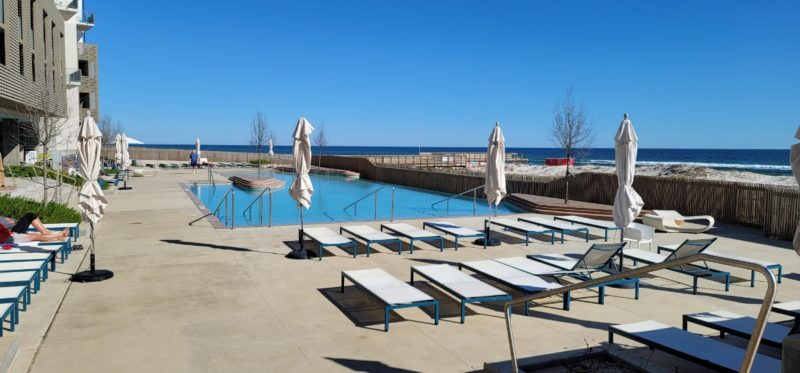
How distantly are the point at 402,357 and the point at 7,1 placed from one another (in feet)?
61.7

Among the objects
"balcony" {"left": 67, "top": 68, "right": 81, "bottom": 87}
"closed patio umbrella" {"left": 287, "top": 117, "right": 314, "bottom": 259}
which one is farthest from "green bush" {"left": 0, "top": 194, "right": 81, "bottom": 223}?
"balcony" {"left": 67, "top": 68, "right": 81, "bottom": 87}

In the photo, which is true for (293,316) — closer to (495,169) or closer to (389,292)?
(389,292)

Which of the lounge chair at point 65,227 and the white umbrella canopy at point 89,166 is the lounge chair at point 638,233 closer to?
the white umbrella canopy at point 89,166

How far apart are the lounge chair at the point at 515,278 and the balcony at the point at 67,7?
3378 cm

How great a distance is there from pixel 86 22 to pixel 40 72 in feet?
55.5

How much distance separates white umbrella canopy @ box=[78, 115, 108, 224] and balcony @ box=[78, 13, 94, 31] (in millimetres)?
33817

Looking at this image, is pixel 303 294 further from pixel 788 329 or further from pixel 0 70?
pixel 0 70

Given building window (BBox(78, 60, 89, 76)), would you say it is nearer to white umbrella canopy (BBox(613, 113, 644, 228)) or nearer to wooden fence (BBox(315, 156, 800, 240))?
wooden fence (BBox(315, 156, 800, 240))

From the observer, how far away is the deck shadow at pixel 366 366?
4.97 metres

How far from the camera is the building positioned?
1747 centimetres

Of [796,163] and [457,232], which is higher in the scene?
[796,163]

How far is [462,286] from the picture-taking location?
22.6ft

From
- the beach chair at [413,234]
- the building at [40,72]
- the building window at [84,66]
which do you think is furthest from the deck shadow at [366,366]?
the building window at [84,66]

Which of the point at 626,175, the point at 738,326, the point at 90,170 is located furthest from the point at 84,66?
the point at 738,326
